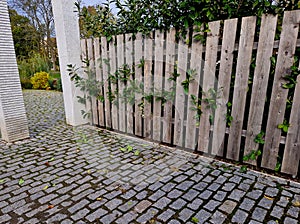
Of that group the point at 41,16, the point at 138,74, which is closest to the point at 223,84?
the point at 138,74

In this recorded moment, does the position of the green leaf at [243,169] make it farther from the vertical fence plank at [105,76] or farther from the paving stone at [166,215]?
the vertical fence plank at [105,76]

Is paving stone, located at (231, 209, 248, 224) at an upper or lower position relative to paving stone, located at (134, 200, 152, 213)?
upper

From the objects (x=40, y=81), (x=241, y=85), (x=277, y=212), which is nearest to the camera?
(x=277, y=212)

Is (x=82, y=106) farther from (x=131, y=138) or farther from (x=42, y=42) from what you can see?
Answer: (x=42, y=42)

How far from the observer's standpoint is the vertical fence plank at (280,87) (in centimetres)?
212

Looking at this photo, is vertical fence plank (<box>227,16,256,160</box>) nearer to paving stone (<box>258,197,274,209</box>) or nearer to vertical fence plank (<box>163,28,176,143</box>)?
paving stone (<box>258,197,274,209</box>)

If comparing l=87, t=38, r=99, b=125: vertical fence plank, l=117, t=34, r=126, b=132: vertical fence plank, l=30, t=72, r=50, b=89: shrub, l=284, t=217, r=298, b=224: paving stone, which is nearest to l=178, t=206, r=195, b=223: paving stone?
l=284, t=217, r=298, b=224: paving stone

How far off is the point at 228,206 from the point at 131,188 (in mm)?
980

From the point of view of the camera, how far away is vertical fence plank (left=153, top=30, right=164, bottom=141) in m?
3.02

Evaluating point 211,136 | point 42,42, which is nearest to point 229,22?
point 211,136

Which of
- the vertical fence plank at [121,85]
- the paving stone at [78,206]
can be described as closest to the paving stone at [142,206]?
the paving stone at [78,206]

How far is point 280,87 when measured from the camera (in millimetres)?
→ 2295

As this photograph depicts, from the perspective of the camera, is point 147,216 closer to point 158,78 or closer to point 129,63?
point 158,78

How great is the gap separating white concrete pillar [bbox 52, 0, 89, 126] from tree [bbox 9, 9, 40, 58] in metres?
15.9
